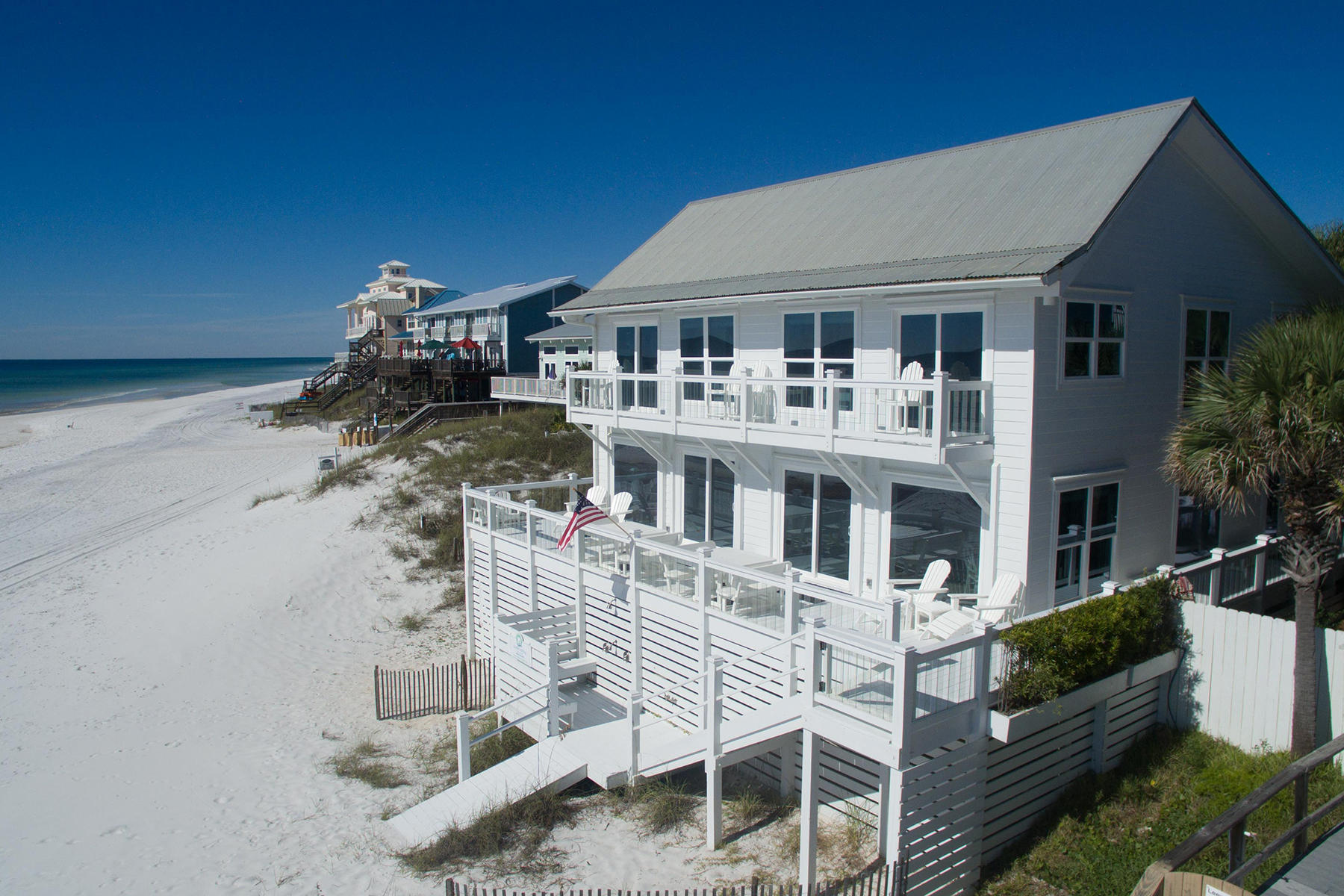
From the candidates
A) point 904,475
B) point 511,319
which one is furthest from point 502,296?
point 904,475

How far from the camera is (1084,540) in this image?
38.7ft

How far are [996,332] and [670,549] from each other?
5.65 meters

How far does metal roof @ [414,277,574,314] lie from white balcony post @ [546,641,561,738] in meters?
39.8

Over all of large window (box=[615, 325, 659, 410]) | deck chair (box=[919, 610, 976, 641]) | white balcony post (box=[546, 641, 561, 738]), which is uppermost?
large window (box=[615, 325, 659, 410])

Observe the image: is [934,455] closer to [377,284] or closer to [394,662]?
[394,662]

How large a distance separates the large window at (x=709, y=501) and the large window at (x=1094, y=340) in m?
6.44

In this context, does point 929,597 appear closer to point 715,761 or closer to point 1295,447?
point 715,761

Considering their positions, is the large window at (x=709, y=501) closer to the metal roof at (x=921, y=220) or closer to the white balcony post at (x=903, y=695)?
the metal roof at (x=921, y=220)

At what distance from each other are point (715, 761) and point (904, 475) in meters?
5.18

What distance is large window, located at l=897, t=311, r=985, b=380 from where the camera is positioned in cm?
Answer: 1155

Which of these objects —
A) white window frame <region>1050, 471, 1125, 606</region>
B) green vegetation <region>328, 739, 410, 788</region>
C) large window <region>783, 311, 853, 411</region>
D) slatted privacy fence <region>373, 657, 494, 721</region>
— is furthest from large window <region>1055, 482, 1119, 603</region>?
slatted privacy fence <region>373, 657, 494, 721</region>

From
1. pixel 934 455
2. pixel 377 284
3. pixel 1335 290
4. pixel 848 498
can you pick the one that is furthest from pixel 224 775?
pixel 377 284

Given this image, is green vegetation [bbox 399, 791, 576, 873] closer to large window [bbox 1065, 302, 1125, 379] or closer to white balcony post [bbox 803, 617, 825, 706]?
white balcony post [bbox 803, 617, 825, 706]

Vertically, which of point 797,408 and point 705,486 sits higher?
point 797,408
